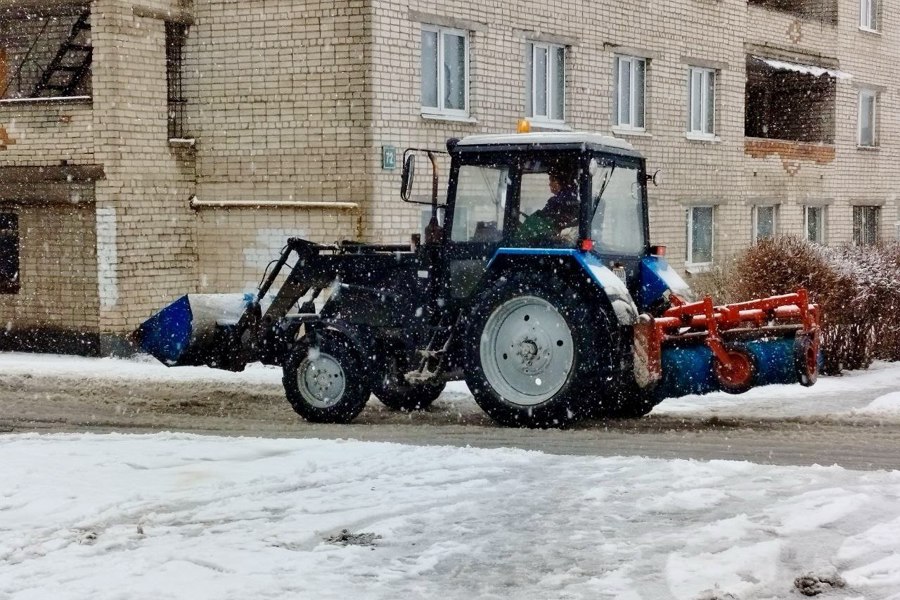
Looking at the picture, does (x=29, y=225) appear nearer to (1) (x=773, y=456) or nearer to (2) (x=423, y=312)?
(2) (x=423, y=312)

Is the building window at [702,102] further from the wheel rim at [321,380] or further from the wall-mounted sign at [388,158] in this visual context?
the wheel rim at [321,380]

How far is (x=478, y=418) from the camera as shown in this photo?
11.0 metres

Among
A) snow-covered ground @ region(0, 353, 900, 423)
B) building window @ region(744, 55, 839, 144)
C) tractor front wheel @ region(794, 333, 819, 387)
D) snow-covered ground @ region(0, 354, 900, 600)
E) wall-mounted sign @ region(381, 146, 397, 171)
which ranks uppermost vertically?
building window @ region(744, 55, 839, 144)

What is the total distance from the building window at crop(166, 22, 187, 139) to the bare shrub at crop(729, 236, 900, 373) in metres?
7.46

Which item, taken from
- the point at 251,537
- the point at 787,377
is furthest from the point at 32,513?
the point at 787,377

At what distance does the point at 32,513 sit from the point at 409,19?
10157mm

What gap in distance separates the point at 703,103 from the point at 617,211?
39.1ft

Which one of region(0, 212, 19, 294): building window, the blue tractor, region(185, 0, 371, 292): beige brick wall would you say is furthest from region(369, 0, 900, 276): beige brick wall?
region(0, 212, 19, 294): building window

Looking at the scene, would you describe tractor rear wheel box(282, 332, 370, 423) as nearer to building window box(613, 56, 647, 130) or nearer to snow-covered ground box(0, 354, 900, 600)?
snow-covered ground box(0, 354, 900, 600)

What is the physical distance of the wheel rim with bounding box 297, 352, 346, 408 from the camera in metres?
10.8

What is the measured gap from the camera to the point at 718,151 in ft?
73.0

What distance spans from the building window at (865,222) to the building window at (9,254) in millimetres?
17174

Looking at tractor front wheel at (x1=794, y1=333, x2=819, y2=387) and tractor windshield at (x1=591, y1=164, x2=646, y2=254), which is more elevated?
tractor windshield at (x1=591, y1=164, x2=646, y2=254)

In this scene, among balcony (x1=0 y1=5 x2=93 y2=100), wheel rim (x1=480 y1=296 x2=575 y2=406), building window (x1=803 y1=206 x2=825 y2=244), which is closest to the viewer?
wheel rim (x1=480 y1=296 x2=575 y2=406)
